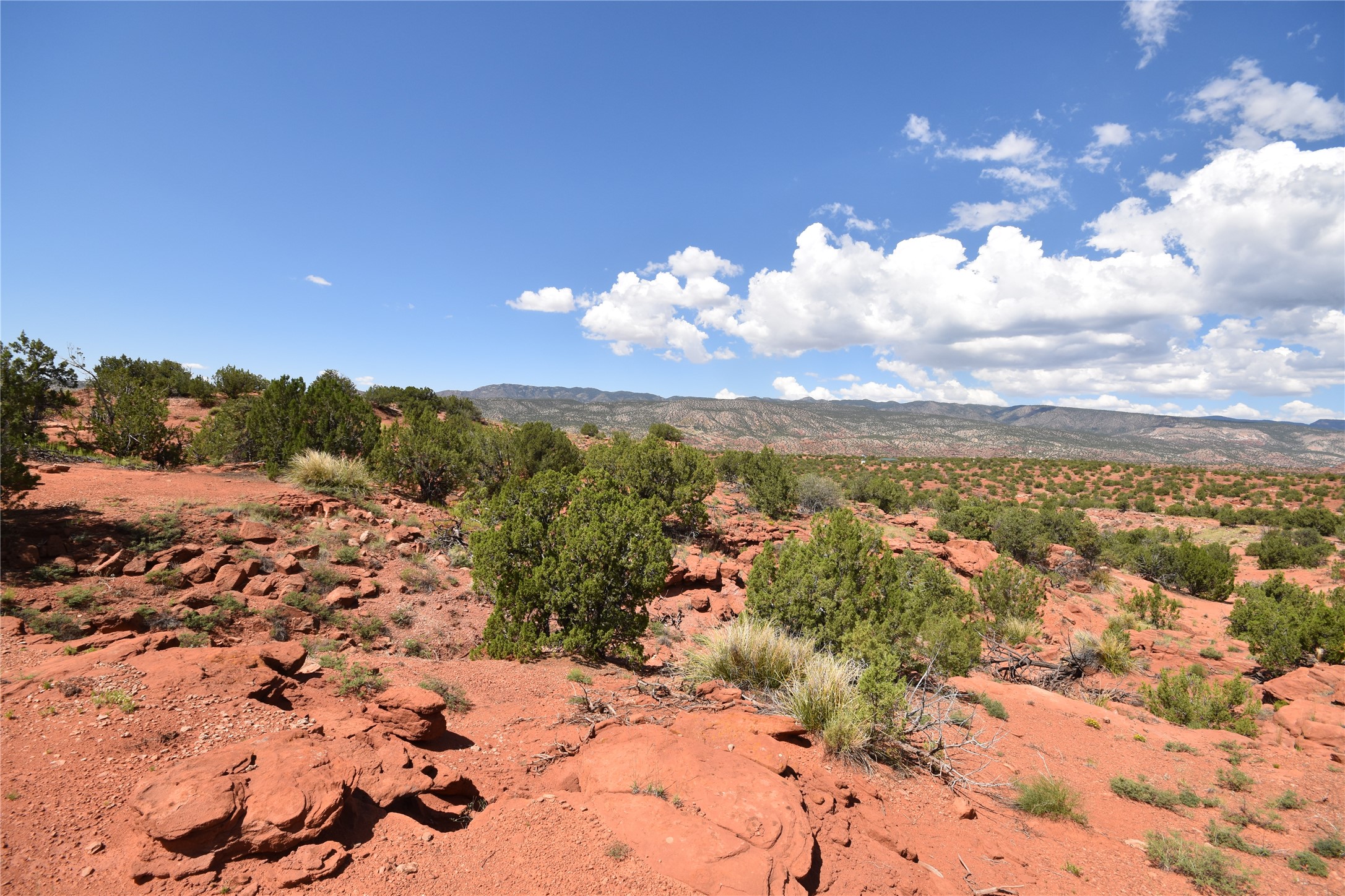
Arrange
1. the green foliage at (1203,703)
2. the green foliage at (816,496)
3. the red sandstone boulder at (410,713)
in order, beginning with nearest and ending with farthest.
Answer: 1. the red sandstone boulder at (410,713)
2. the green foliage at (1203,703)
3. the green foliage at (816,496)

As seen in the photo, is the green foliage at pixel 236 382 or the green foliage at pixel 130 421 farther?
the green foliage at pixel 236 382

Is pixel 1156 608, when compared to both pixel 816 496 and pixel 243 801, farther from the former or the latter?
pixel 243 801

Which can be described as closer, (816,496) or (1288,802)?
(1288,802)

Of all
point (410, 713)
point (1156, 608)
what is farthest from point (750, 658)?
point (1156, 608)

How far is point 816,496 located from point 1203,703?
1865cm

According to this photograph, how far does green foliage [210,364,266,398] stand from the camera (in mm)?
29938

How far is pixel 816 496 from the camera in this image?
91.6ft

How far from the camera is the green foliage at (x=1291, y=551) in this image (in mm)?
22266

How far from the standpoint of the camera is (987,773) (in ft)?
21.9

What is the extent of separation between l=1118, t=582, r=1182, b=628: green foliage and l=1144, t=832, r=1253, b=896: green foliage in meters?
14.2

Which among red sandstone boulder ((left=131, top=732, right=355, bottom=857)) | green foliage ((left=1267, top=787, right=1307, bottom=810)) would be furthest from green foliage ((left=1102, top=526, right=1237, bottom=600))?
red sandstone boulder ((left=131, top=732, right=355, bottom=857))

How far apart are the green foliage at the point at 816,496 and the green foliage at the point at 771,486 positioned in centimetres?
85

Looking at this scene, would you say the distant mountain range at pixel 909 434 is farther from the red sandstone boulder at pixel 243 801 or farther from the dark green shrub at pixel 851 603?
the red sandstone boulder at pixel 243 801

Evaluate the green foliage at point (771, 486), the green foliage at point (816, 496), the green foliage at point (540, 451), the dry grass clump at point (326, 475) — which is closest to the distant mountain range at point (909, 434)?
the green foliage at point (816, 496)
